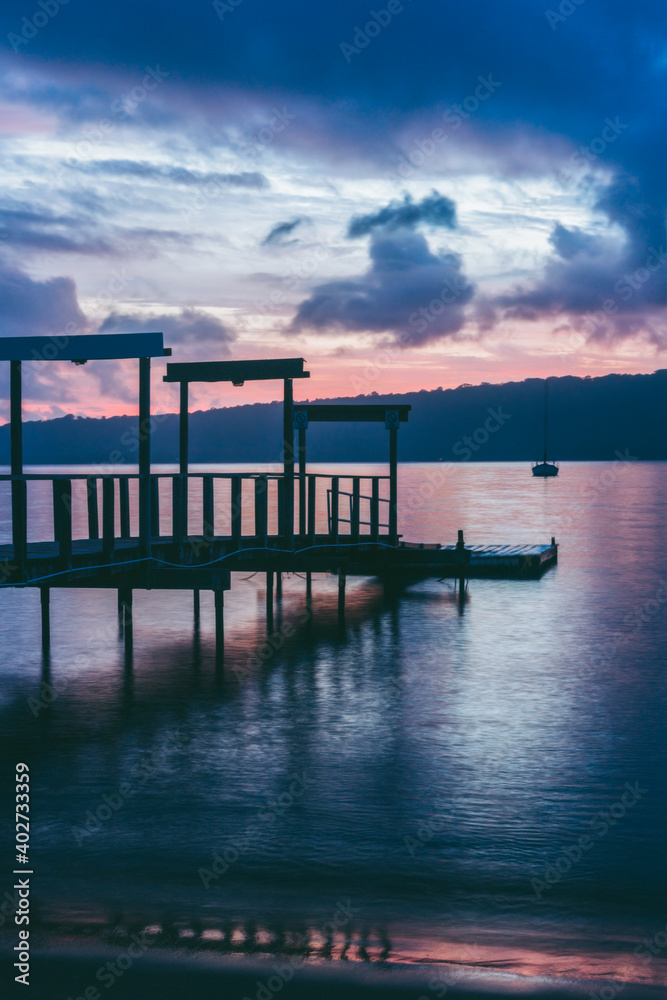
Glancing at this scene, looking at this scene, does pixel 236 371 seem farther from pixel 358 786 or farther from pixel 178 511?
pixel 358 786

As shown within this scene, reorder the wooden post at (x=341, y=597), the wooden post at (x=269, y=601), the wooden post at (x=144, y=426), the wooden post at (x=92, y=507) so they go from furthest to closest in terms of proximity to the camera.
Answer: the wooden post at (x=341, y=597), the wooden post at (x=269, y=601), the wooden post at (x=92, y=507), the wooden post at (x=144, y=426)

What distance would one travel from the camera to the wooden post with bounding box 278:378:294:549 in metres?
18.6

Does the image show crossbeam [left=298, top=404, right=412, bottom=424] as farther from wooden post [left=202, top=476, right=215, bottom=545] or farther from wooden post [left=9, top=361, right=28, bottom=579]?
wooden post [left=9, top=361, right=28, bottom=579]

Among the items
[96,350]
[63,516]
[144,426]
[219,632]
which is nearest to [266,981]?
[63,516]

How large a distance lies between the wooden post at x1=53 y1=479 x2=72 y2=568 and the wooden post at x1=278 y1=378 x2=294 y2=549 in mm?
4934

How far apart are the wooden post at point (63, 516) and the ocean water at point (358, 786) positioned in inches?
89.7

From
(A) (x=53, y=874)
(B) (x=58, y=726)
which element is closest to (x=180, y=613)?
(B) (x=58, y=726)

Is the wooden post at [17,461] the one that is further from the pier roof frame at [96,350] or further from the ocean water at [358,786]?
the ocean water at [358,786]

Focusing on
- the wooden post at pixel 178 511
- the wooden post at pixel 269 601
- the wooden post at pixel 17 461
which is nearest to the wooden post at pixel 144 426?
the wooden post at pixel 178 511

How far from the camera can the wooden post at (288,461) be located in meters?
18.6

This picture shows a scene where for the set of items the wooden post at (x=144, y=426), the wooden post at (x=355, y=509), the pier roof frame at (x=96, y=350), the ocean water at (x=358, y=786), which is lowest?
the ocean water at (x=358, y=786)

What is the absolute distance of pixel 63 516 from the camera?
538 inches

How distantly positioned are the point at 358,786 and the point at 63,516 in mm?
6168

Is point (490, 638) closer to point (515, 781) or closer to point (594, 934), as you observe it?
point (515, 781)
